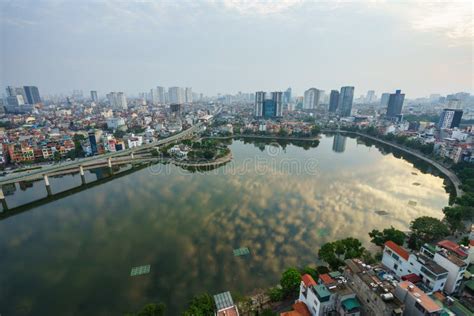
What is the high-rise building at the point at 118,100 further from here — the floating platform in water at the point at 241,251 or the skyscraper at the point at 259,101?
the floating platform in water at the point at 241,251

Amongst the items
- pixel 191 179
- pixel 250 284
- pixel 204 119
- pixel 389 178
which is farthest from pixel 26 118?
pixel 389 178

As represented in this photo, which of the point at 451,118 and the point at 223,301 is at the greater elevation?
the point at 451,118

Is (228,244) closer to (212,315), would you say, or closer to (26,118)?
(212,315)

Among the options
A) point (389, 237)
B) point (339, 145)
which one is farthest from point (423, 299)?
point (339, 145)

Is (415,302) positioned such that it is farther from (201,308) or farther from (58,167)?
(58,167)

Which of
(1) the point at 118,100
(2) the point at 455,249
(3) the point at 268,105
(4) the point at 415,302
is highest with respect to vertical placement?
(1) the point at 118,100

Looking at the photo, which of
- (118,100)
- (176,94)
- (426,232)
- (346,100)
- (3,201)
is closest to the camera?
(426,232)

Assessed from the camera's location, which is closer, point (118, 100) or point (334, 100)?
point (334, 100)
